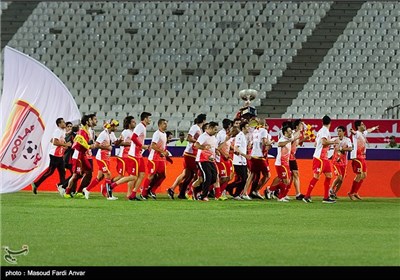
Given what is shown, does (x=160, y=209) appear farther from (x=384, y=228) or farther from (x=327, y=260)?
(x=327, y=260)

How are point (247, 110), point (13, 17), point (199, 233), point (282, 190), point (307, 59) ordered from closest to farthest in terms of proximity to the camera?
point (199, 233) → point (282, 190) → point (247, 110) → point (307, 59) → point (13, 17)

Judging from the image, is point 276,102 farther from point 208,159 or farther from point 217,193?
point 208,159

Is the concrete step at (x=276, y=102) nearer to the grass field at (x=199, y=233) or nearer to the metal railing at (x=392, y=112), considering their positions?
the metal railing at (x=392, y=112)

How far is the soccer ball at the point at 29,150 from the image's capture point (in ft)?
68.1

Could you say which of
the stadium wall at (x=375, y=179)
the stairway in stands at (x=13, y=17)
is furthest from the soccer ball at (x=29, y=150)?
the stairway in stands at (x=13, y=17)

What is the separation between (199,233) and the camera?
14.7 meters

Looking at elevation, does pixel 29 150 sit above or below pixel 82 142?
below

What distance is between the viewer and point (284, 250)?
1226cm

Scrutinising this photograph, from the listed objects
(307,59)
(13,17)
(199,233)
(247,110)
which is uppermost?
(13,17)

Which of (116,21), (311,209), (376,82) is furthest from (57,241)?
(116,21)

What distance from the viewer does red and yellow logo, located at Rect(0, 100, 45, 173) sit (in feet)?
67.1

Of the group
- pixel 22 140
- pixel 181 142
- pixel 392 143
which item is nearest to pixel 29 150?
pixel 22 140

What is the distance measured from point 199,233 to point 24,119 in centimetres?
722
